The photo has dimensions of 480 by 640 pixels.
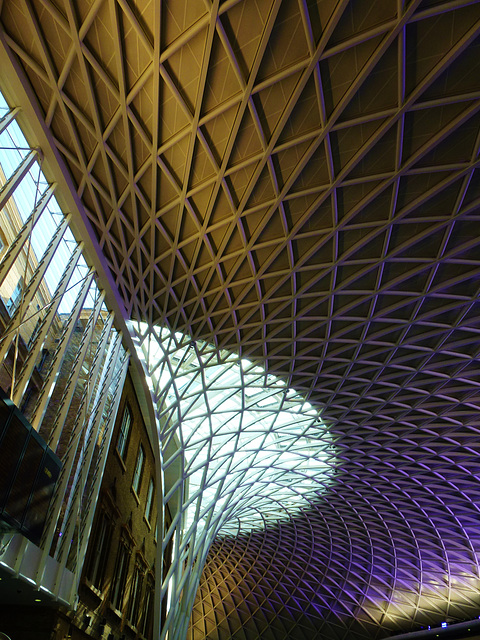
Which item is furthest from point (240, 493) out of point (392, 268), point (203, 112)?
point (203, 112)

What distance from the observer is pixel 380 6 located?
470 inches

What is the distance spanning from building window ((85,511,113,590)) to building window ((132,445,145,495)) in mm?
5572

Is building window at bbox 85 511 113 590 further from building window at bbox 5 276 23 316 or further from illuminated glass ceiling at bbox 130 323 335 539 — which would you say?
building window at bbox 5 276 23 316

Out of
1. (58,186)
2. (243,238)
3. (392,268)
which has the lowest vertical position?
(58,186)

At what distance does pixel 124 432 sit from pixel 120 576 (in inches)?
299

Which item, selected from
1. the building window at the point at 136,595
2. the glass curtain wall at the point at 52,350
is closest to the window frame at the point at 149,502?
the building window at the point at 136,595

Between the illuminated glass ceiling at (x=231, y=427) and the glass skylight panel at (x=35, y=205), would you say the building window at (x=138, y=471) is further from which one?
the glass skylight panel at (x=35, y=205)

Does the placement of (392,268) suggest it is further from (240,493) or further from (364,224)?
(240,493)

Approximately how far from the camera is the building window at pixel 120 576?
22875 mm

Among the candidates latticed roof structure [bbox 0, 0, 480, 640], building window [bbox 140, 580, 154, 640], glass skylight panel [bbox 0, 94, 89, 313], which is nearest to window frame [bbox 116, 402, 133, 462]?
latticed roof structure [bbox 0, 0, 480, 640]

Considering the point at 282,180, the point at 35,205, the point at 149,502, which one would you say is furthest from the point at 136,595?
the point at 282,180

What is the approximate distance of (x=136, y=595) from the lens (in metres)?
28.4

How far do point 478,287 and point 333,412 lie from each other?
15444 mm

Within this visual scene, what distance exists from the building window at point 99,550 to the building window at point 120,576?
89.9 inches
